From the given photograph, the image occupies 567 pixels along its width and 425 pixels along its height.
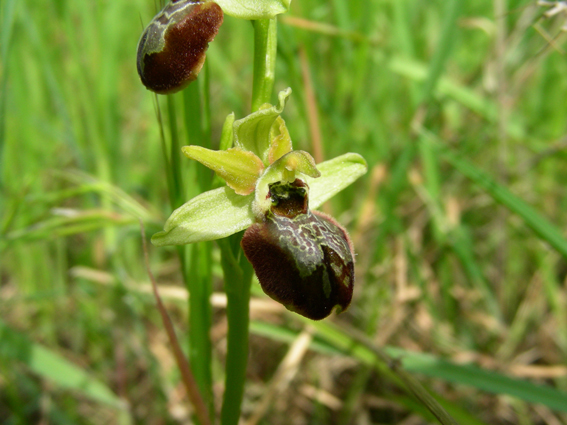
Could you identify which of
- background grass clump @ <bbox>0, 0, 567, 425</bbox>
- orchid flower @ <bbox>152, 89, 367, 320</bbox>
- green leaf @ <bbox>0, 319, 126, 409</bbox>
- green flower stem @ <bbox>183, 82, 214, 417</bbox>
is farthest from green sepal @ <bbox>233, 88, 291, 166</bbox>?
green leaf @ <bbox>0, 319, 126, 409</bbox>

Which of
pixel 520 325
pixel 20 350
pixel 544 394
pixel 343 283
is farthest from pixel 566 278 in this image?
pixel 20 350

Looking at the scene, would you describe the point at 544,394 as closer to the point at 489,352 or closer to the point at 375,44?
the point at 489,352

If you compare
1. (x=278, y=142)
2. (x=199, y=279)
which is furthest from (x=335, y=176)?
(x=199, y=279)

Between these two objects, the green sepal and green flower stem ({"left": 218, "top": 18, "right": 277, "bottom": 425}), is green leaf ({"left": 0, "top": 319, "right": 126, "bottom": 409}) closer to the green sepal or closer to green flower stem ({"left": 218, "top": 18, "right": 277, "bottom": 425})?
green flower stem ({"left": 218, "top": 18, "right": 277, "bottom": 425})

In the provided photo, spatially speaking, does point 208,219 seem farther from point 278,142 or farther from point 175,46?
point 175,46

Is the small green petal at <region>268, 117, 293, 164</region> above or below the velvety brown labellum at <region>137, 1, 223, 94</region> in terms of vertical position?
below
